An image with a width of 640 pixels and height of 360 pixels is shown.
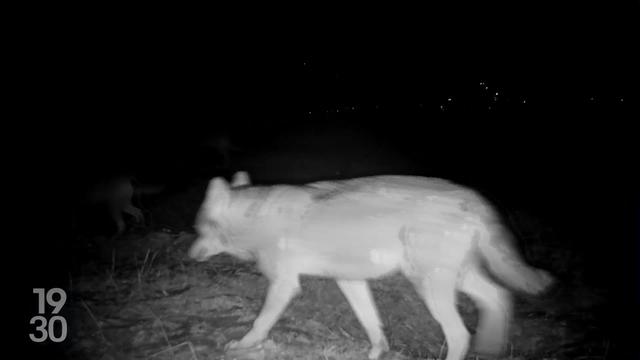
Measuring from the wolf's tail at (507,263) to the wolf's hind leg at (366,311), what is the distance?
1.05 metres

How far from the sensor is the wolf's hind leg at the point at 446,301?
119 inches

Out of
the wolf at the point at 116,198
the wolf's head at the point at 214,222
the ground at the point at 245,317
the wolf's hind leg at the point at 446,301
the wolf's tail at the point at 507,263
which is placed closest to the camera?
the wolf's hind leg at the point at 446,301

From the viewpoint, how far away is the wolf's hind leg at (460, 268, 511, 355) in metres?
3.38

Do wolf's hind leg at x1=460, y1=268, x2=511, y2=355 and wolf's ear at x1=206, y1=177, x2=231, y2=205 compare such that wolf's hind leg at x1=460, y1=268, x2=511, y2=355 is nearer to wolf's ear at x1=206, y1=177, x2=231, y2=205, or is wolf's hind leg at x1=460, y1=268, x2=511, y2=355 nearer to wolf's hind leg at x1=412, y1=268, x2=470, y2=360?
wolf's hind leg at x1=412, y1=268, x2=470, y2=360

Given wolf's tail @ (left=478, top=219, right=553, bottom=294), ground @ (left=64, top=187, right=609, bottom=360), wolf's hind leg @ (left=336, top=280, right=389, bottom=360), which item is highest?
wolf's tail @ (left=478, top=219, right=553, bottom=294)

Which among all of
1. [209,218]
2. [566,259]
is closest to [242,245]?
[209,218]

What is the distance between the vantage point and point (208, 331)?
408cm

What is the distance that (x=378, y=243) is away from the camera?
3191mm

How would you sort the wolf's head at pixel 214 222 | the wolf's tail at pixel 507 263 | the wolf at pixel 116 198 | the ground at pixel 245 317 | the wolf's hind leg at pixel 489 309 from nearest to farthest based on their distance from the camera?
the wolf's tail at pixel 507 263 < the wolf's hind leg at pixel 489 309 < the wolf's head at pixel 214 222 < the ground at pixel 245 317 < the wolf at pixel 116 198

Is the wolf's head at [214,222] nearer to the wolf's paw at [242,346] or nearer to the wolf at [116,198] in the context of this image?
the wolf's paw at [242,346]

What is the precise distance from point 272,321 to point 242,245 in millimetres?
682

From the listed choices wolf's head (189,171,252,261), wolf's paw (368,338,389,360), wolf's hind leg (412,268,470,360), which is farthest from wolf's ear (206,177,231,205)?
wolf's paw (368,338,389,360)

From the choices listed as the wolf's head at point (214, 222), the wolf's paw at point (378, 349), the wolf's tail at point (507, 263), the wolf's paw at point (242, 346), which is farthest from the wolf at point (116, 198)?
the wolf's tail at point (507, 263)

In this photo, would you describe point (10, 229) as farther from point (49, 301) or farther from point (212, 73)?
point (212, 73)
